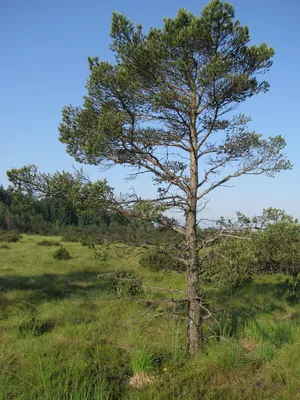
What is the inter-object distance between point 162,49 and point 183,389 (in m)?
5.86

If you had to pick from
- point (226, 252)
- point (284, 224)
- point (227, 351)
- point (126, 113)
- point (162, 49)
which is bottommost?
point (227, 351)

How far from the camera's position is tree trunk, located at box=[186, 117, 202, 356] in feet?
19.0

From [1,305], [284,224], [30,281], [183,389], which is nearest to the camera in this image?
[183,389]

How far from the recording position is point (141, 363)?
207 inches

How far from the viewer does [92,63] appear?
21.2 feet

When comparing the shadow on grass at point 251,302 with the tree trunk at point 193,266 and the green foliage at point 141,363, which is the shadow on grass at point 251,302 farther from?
the green foliage at point 141,363

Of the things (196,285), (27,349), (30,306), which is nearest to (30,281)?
(30,306)

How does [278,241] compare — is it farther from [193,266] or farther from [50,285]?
[50,285]

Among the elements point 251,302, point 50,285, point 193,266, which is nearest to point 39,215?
point 50,285

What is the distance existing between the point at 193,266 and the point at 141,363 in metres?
1.96

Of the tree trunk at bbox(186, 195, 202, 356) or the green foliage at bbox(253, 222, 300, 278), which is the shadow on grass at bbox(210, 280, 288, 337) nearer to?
the tree trunk at bbox(186, 195, 202, 356)

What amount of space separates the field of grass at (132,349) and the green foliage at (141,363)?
0.02 m

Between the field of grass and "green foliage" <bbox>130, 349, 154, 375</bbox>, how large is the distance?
0.06 feet

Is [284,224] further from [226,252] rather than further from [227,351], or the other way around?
[227,351]
